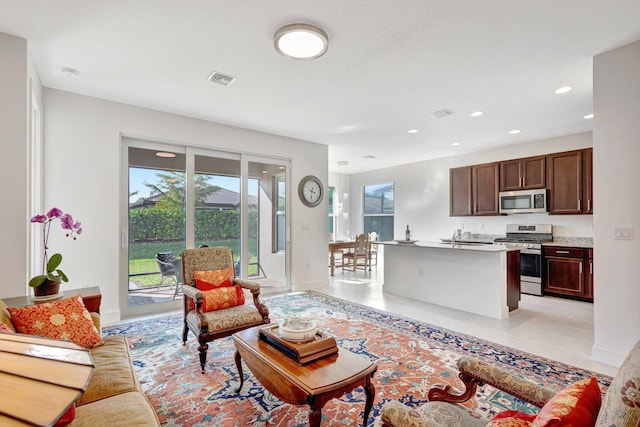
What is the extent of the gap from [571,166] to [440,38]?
4.04 metres

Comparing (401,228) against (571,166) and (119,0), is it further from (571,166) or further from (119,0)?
(119,0)

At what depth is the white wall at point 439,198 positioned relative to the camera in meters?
5.41

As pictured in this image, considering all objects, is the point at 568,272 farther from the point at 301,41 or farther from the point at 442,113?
the point at 301,41

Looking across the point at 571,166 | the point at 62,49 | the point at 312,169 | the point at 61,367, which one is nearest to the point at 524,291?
the point at 571,166

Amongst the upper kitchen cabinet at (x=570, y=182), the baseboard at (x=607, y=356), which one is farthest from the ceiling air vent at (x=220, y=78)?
the upper kitchen cabinet at (x=570, y=182)

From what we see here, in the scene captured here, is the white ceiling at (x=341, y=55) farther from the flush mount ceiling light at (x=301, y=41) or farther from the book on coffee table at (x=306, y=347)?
the book on coffee table at (x=306, y=347)

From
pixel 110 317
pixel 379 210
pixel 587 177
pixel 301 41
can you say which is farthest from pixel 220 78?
pixel 379 210

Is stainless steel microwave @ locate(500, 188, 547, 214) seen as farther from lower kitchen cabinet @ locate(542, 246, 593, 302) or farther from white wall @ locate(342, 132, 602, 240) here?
lower kitchen cabinet @ locate(542, 246, 593, 302)

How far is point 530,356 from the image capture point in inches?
114

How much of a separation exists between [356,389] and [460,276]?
8.91 feet

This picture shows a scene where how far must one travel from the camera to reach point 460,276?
4445 mm

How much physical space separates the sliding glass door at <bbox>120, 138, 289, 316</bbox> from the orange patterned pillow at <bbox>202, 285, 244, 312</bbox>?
173 centimetres

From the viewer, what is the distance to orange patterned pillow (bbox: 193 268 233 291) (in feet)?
10.1

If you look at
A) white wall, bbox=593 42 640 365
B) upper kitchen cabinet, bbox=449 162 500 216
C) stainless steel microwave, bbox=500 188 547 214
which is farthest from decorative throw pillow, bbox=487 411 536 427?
upper kitchen cabinet, bbox=449 162 500 216
